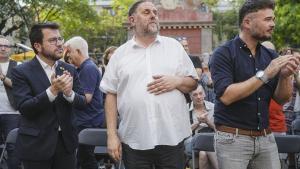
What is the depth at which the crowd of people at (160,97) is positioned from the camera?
4.40 meters

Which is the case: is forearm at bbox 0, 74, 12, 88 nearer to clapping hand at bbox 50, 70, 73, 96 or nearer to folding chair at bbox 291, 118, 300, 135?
clapping hand at bbox 50, 70, 73, 96

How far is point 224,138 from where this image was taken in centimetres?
447

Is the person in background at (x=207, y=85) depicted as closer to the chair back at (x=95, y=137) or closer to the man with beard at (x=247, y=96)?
the chair back at (x=95, y=137)

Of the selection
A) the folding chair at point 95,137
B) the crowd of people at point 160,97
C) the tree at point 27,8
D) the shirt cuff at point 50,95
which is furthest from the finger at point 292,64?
the tree at point 27,8

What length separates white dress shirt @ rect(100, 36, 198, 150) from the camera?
4496 millimetres

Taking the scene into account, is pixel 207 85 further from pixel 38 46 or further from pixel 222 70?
pixel 222 70

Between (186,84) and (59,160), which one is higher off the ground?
(186,84)

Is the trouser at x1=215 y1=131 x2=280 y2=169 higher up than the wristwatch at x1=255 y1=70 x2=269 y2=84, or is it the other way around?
the wristwatch at x1=255 y1=70 x2=269 y2=84

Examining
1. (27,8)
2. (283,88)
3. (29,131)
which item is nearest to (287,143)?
(283,88)

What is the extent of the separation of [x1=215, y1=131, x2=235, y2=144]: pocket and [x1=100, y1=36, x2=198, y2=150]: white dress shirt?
29cm

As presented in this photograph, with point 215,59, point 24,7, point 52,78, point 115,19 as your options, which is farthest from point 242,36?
point 115,19

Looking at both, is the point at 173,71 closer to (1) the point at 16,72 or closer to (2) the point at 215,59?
(2) the point at 215,59

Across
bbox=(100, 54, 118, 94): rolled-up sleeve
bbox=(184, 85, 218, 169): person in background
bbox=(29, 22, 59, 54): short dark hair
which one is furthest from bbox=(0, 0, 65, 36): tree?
bbox=(100, 54, 118, 94): rolled-up sleeve

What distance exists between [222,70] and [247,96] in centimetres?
28
